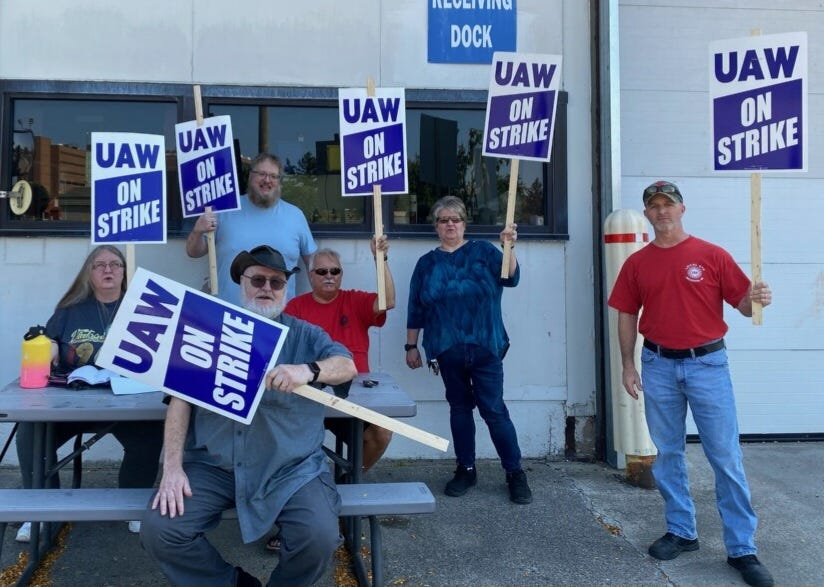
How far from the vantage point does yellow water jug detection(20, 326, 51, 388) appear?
3.71m

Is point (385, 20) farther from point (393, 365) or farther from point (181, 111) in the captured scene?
point (393, 365)

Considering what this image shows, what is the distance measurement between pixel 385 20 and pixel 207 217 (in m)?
2.05

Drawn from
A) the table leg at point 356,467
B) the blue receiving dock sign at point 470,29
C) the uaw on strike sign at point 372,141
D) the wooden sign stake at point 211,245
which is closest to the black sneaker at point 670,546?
the table leg at point 356,467

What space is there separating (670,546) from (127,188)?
3.48 meters

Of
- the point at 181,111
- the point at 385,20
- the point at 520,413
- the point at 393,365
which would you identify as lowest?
the point at 520,413

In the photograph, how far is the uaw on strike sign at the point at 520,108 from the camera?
4.43 metres

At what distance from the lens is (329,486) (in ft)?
10.2

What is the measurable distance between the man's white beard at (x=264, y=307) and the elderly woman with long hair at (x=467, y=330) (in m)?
1.54

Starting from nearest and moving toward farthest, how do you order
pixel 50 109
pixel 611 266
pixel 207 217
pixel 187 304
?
1. pixel 187 304
2. pixel 207 217
3. pixel 611 266
4. pixel 50 109

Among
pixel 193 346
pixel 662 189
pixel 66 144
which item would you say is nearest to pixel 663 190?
pixel 662 189

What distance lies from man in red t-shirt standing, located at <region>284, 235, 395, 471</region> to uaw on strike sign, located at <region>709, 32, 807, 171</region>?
1980mm

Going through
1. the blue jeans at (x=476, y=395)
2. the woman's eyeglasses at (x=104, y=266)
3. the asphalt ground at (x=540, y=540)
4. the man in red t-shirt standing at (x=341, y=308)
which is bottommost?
the asphalt ground at (x=540, y=540)

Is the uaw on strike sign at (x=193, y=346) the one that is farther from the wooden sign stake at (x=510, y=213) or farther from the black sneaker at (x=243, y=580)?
the wooden sign stake at (x=510, y=213)

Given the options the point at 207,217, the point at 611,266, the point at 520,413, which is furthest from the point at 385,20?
the point at 520,413
